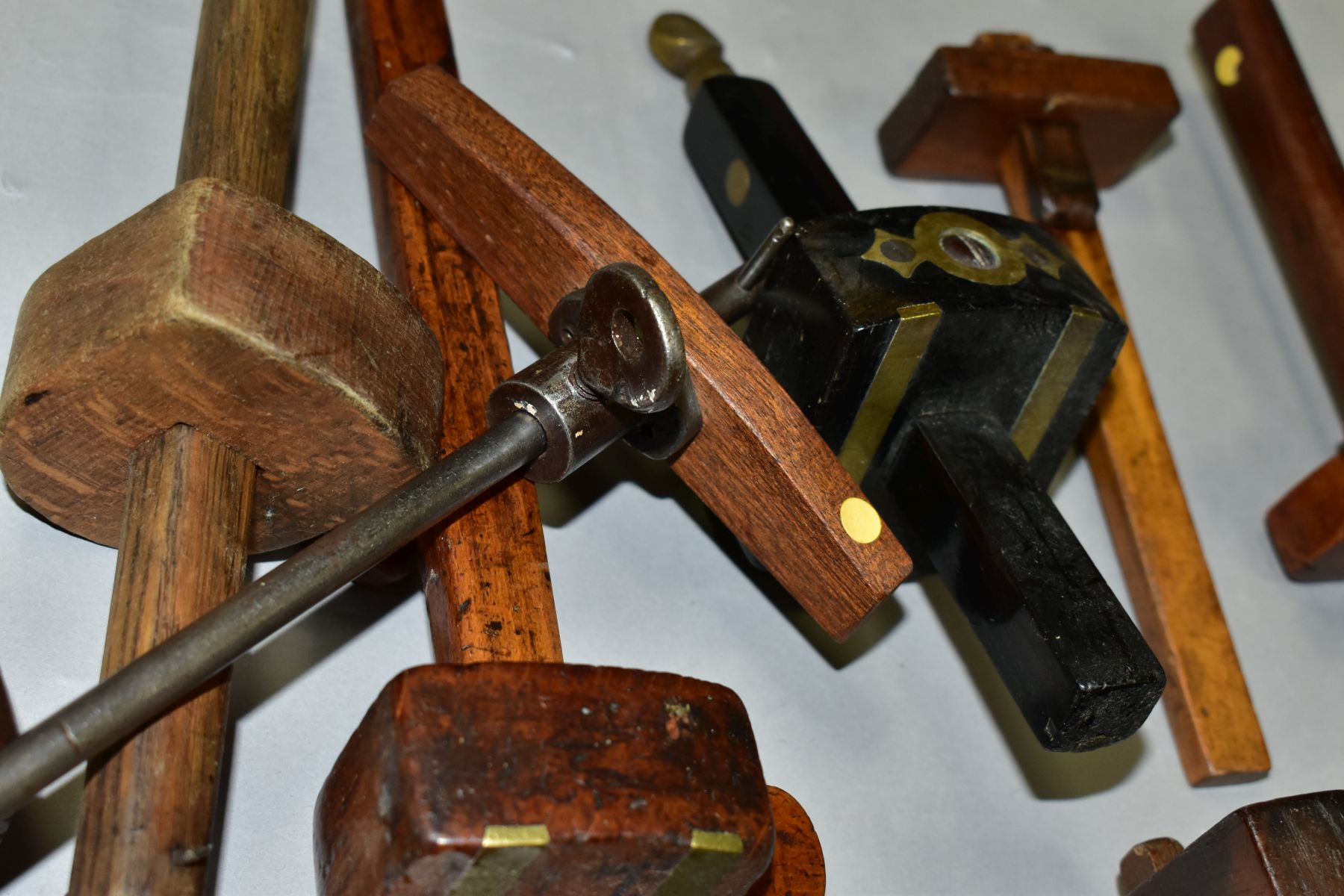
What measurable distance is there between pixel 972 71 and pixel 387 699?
115 centimetres

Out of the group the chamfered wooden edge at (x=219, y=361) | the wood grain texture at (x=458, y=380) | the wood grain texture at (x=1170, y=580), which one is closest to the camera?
the chamfered wooden edge at (x=219, y=361)

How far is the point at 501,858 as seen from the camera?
0.82 m

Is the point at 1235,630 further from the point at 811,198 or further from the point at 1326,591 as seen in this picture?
the point at 811,198

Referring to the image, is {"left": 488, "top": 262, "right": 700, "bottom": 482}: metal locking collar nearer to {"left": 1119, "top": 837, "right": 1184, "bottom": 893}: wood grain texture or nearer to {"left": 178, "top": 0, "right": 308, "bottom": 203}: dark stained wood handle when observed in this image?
{"left": 178, "top": 0, "right": 308, "bottom": 203}: dark stained wood handle

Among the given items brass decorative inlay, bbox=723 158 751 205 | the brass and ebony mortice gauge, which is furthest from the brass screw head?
the brass and ebony mortice gauge

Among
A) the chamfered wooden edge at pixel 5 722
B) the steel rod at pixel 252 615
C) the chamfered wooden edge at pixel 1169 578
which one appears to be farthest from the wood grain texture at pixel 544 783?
the chamfered wooden edge at pixel 1169 578

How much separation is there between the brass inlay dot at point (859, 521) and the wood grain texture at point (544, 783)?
0.73 ft

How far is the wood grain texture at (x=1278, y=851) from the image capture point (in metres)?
0.99

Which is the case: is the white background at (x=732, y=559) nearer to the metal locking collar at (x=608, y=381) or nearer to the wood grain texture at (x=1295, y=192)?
the wood grain texture at (x=1295, y=192)

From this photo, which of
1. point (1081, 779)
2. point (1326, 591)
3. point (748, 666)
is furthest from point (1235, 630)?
point (748, 666)

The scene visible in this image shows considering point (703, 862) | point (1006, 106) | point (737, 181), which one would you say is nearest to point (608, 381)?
point (703, 862)

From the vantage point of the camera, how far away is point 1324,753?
1460mm

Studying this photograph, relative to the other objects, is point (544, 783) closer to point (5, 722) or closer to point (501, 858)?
point (501, 858)

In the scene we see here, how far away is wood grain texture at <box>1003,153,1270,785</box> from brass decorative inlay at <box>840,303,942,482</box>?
0.40 m
